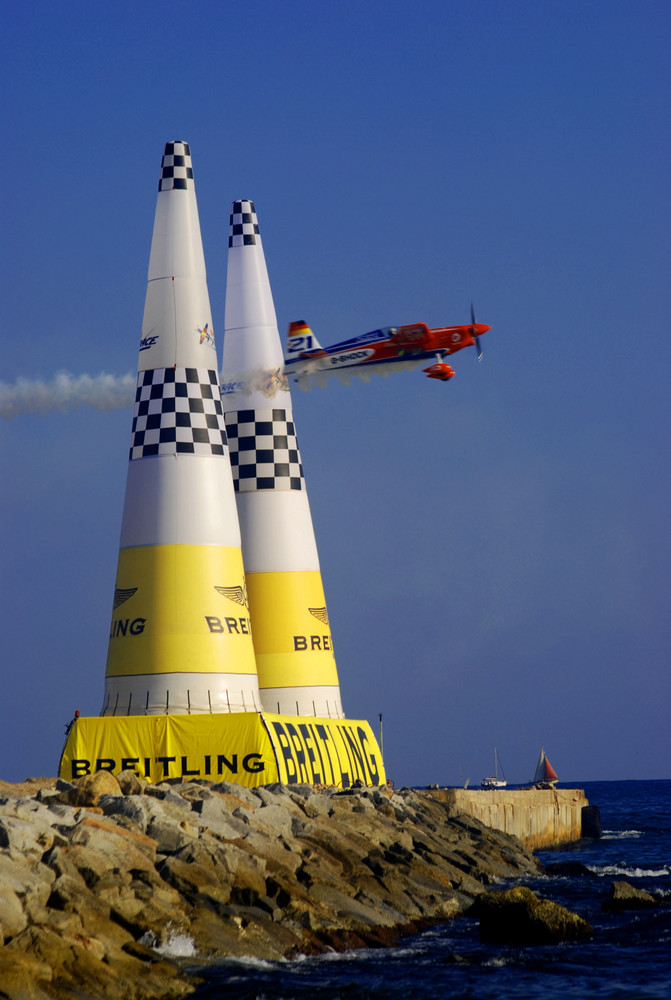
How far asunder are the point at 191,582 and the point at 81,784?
6.39 meters

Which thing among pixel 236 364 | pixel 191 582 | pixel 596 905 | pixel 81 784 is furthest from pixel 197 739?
pixel 236 364

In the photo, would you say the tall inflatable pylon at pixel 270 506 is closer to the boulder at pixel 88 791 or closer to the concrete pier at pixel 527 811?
the concrete pier at pixel 527 811

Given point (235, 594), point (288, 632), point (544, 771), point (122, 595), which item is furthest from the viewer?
point (544, 771)

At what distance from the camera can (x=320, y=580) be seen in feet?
87.2

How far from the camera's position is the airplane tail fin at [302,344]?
27.2m

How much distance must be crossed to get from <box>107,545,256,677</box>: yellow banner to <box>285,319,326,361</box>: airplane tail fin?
590cm

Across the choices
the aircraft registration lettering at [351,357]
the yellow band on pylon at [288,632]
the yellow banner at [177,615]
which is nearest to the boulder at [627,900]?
the yellow banner at [177,615]

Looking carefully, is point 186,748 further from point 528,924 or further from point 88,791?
point 528,924

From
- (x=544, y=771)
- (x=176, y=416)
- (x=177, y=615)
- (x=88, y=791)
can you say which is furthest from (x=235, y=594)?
(x=544, y=771)

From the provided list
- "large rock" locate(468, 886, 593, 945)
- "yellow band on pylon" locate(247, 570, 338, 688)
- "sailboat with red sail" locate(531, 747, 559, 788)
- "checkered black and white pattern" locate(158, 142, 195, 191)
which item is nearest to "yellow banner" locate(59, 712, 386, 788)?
"yellow band on pylon" locate(247, 570, 338, 688)

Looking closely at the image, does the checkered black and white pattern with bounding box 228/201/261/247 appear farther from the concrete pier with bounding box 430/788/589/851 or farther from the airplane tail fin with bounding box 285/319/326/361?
the concrete pier with bounding box 430/788/589/851

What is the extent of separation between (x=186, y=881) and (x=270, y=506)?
43.1ft

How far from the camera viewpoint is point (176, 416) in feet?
77.3

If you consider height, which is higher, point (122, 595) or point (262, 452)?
point (262, 452)
